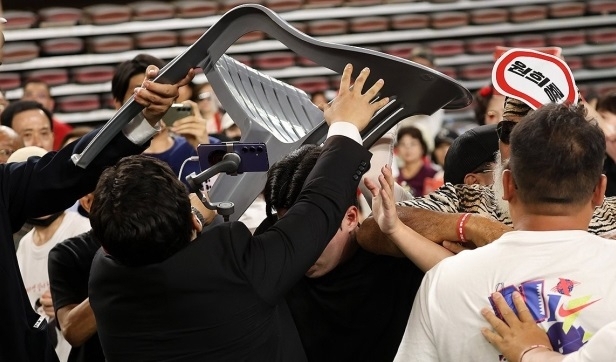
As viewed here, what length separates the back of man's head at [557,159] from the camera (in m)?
1.74

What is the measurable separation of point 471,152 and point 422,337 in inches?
29.8

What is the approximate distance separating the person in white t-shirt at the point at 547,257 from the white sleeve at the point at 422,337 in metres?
0.02

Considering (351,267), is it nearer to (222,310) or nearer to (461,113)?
(222,310)

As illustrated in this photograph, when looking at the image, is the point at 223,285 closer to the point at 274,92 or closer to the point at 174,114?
the point at 274,92

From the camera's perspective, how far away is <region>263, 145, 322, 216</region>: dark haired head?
2.12m

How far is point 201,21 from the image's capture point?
8.52 meters

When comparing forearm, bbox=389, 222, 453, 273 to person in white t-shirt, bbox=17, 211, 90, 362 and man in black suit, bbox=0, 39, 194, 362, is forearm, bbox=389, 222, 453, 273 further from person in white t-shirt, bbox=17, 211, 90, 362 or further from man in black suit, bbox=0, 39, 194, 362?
person in white t-shirt, bbox=17, 211, 90, 362

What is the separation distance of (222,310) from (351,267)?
17.6 inches

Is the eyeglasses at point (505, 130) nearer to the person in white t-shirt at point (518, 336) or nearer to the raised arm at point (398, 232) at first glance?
the raised arm at point (398, 232)

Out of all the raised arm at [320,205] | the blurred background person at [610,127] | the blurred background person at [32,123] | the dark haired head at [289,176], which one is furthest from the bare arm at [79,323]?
the blurred background person at [610,127]

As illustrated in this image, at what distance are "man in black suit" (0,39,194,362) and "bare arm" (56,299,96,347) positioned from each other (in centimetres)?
39

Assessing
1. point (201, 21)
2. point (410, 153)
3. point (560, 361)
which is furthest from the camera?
point (201, 21)

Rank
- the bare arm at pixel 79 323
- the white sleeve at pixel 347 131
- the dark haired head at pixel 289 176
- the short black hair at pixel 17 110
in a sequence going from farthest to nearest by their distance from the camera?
the short black hair at pixel 17 110 < the bare arm at pixel 79 323 < the dark haired head at pixel 289 176 < the white sleeve at pixel 347 131

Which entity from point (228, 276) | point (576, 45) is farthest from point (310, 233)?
point (576, 45)
